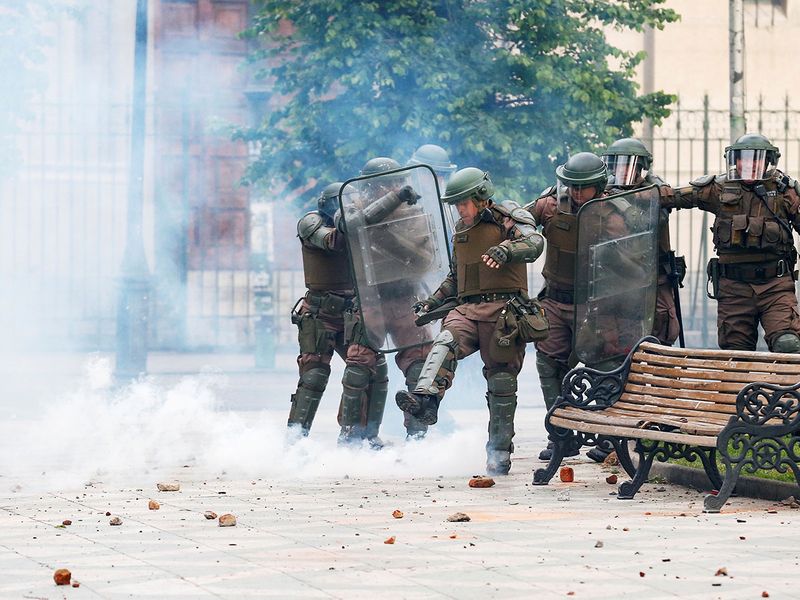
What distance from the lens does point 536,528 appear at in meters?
6.29

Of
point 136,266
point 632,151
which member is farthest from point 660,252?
point 136,266

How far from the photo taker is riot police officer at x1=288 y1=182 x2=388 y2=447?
909 centimetres

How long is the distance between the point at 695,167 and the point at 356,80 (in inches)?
444

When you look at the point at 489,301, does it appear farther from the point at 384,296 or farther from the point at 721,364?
the point at 721,364

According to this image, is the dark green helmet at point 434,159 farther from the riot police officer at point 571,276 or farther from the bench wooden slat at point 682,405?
the bench wooden slat at point 682,405

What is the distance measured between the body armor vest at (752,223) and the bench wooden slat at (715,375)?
3.60 ft

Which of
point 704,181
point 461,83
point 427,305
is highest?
point 461,83

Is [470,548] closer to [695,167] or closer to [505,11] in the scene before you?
[505,11]

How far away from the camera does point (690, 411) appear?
7398 millimetres

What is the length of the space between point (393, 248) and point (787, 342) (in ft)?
7.02

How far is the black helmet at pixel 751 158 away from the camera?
8.40 meters

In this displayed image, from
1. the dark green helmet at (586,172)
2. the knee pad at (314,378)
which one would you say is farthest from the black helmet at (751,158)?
the knee pad at (314,378)

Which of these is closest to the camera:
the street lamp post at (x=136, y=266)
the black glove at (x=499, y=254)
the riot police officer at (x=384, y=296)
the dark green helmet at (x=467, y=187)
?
the black glove at (x=499, y=254)

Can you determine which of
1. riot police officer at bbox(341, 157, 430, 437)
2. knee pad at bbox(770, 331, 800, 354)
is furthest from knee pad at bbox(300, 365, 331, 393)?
knee pad at bbox(770, 331, 800, 354)
